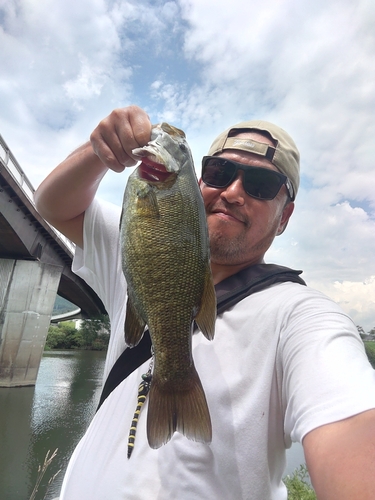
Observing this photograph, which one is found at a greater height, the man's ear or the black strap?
the man's ear

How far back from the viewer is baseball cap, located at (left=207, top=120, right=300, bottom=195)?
2.35 m

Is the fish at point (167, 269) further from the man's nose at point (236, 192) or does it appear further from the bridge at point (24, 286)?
the bridge at point (24, 286)

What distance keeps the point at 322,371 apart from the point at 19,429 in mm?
13978

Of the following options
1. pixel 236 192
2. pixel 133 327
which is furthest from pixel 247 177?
pixel 133 327

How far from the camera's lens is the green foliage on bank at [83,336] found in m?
42.8

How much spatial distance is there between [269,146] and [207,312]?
4.29 feet

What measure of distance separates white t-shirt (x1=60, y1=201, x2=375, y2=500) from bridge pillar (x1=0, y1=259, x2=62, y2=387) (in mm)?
18210

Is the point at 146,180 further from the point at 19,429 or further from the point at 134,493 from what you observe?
the point at 19,429

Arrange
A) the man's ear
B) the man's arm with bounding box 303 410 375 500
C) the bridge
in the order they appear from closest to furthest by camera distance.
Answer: the man's arm with bounding box 303 410 375 500 → the man's ear → the bridge

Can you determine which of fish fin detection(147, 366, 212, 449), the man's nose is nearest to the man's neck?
the man's nose

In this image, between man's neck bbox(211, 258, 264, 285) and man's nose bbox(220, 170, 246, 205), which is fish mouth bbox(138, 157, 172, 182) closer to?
man's nose bbox(220, 170, 246, 205)

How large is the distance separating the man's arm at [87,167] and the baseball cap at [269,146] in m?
0.79

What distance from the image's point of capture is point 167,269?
64.9 inches

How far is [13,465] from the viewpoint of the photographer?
942cm
